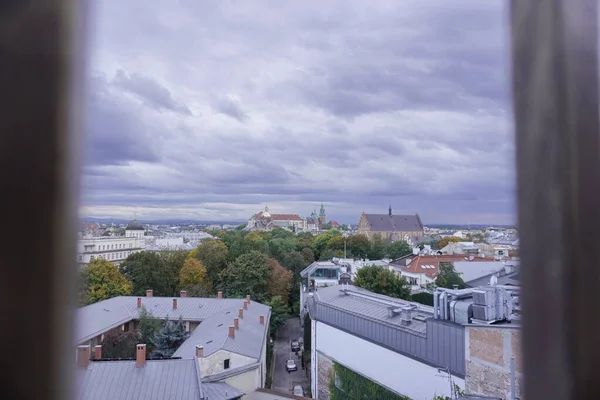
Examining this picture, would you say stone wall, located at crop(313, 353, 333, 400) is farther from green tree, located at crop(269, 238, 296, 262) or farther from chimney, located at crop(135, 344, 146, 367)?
green tree, located at crop(269, 238, 296, 262)

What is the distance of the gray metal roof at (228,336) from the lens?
50.1ft

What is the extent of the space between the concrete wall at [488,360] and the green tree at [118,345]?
14039 mm

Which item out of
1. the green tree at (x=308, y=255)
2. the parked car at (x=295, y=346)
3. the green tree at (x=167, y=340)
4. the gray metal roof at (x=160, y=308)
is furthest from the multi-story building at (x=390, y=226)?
the green tree at (x=167, y=340)

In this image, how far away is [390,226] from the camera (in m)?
81.9

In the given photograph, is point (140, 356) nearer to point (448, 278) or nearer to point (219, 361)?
point (219, 361)

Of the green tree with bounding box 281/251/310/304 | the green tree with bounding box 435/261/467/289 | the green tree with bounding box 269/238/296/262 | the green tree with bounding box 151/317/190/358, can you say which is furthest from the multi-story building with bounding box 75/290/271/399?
the green tree with bounding box 269/238/296/262

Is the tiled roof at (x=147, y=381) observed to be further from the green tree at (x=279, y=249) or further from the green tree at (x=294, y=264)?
the green tree at (x=279, y=249)

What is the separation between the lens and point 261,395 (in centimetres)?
1455

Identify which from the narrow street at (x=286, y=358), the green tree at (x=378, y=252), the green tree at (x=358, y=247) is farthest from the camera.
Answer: the green tree at (x=378, y=252)

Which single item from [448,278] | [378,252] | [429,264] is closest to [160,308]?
[448,278]

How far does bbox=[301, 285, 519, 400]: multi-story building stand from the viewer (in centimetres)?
859
